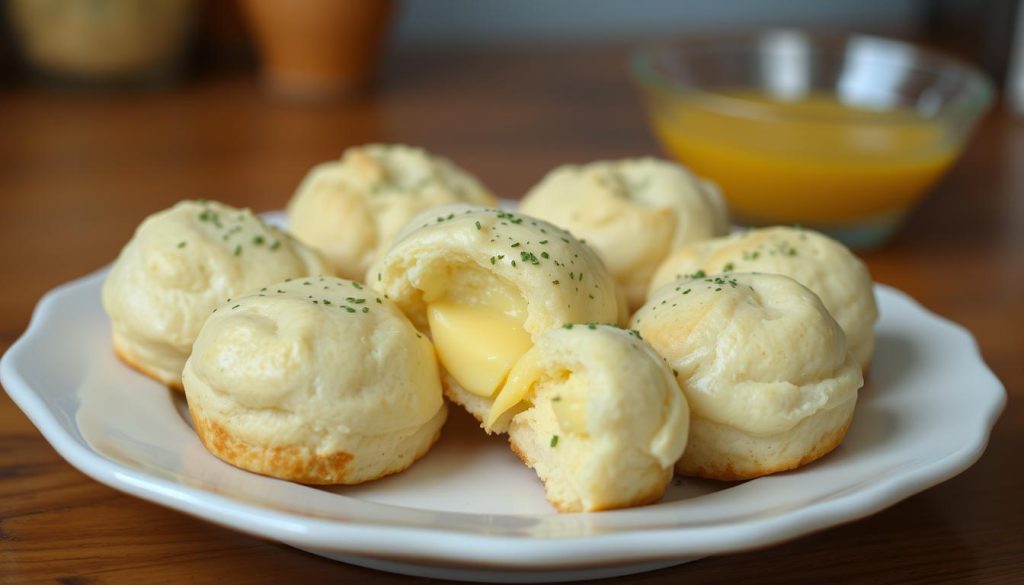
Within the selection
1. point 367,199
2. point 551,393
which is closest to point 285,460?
point 551,393

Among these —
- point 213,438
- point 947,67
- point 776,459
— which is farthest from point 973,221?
point 213,438

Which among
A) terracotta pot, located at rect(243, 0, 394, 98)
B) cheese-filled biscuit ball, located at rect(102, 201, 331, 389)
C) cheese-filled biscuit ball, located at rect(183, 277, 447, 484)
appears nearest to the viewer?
cheese-filled biscuit ball, located at rect(183, 277, 447, 484)

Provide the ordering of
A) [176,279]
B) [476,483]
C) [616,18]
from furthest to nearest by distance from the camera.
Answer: [616,18]
[176,279]
[476,483]

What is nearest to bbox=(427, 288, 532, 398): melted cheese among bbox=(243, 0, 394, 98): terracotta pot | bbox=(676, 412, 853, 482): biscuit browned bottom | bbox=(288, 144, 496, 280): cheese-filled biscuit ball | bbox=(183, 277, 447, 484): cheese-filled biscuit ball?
bbox=(183, 277, 447, 484): cheese-filled biscuit ball

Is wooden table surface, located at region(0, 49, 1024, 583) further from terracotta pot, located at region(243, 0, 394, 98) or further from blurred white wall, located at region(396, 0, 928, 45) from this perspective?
blurred white wall, located at region(396, 0, 928, 45)

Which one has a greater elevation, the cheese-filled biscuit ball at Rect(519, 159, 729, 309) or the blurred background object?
the cheese-filled biscuit ball at Rect(519, 159, 729, 309)

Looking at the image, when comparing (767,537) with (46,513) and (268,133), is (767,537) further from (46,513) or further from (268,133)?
(268,133)

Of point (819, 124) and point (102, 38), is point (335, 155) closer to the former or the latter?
point (102, 38)
